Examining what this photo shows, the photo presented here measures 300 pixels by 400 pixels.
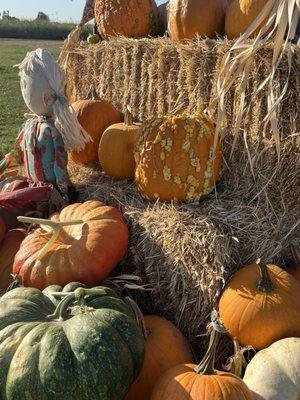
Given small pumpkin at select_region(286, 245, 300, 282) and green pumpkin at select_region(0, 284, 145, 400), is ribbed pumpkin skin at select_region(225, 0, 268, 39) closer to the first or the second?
small pumpkin at select_region(286, 245, 300, 282)

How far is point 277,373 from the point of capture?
1996mm

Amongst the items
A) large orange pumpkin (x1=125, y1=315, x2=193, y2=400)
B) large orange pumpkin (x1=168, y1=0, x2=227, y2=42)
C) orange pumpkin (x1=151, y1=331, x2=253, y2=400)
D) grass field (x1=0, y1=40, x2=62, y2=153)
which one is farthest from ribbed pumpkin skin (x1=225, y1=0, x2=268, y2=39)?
grass field (x1=0, y1=40, x2=62, y2=153)

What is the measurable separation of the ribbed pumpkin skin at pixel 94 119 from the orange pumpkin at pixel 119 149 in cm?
24

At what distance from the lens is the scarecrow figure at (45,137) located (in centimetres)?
311

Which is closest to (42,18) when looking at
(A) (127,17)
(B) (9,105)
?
(B) (9,105)

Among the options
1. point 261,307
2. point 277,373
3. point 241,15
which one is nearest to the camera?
point 277,373

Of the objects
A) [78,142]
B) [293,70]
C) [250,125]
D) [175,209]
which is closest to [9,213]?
[78,142]

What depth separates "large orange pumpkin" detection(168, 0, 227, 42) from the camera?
10.0 ft

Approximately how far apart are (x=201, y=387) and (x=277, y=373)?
321mm

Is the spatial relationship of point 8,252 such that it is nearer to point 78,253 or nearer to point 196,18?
point 78,253

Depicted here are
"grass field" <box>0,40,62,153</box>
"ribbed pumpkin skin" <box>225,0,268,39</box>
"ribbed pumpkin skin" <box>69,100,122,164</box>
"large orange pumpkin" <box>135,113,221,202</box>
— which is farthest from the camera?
"grass field" <box>0,40,62,153</box>

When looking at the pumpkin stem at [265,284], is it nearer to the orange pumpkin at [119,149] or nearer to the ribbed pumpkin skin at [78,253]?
the ribbed pumpkin skin at [78,253]

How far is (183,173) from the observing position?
109 inches

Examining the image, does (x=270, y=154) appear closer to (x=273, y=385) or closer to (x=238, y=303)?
(x=238, y=303)
